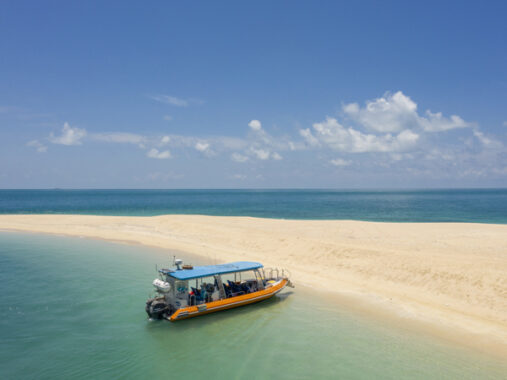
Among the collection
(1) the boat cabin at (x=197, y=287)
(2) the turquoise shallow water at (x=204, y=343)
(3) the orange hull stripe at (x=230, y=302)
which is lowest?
(2) the turquoise shallow water at (x=204, y=343)

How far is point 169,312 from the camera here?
17.2m

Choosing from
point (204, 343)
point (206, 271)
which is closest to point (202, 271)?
point (206, 271)

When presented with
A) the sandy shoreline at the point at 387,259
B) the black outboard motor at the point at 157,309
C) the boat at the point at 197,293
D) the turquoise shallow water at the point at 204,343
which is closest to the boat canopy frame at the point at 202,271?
the boat at the point at 197,293

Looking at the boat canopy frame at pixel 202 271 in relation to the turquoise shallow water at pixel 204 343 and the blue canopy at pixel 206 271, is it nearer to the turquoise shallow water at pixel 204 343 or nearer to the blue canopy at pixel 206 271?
the blue canopy at pixel 206 271

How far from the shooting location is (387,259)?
2583 centimetres

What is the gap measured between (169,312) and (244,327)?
13.5 ft

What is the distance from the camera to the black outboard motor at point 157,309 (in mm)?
16922

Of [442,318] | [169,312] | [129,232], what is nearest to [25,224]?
[129,232]

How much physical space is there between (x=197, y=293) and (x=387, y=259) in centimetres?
1586

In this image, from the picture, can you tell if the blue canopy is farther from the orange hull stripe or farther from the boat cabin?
the orange hull stripe

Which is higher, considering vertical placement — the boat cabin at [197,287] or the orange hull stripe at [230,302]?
the boat cabin at [197,287]

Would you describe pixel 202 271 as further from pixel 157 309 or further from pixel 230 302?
pixel 157 309

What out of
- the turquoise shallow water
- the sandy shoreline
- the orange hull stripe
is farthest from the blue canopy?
the sandy shoreline

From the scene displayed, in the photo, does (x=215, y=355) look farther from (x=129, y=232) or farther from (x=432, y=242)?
(x=129, y=232)
